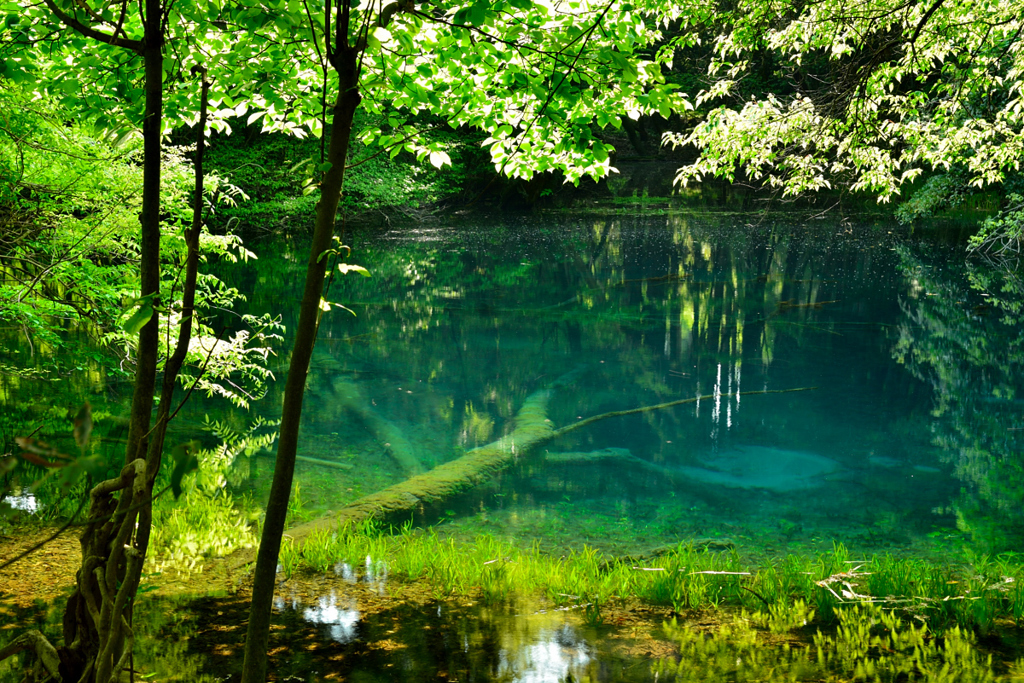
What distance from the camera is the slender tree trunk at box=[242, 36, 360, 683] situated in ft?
6.67

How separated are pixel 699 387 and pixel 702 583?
6878mm

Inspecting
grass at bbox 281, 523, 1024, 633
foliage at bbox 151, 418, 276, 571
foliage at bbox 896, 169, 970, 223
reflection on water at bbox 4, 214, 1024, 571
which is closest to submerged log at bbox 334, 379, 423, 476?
reflection on water at bbox 4, 214, 1024, 571

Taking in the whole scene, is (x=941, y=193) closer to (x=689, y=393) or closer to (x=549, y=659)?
(x=689, y=393)

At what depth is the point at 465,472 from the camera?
25.7 ft

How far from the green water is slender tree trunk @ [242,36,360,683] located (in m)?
4.61

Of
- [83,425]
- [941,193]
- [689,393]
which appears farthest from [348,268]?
[941,193]

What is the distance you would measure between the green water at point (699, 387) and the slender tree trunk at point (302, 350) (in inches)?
181

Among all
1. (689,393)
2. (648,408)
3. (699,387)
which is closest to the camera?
(648,408)

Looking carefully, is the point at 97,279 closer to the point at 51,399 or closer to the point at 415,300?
the point at 51,399

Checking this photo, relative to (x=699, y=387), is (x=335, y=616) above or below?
below

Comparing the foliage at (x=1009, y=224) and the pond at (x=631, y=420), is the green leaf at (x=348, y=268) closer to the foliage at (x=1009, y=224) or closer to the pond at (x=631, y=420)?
the pond at (x=631, y=420)

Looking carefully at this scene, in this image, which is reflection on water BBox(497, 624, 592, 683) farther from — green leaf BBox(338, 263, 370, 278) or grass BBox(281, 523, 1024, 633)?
green leaf BBox(338, 263, 370, 278)

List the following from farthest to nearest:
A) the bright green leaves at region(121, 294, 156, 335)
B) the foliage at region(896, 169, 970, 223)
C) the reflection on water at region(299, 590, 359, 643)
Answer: the foliage at region(896, 169, 970, 223) → the reflection on water at region(299, 590, 359, 643) → the bright green leaves at region(121, 294, 156, 335)

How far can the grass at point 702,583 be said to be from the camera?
4.37 metres
